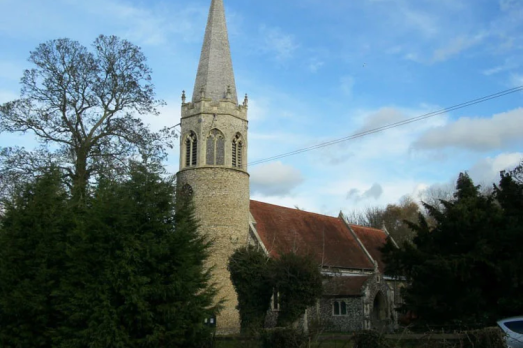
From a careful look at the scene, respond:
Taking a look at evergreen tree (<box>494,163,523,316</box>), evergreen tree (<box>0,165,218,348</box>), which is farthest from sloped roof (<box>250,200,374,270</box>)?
evergreen tree (<box>0,165,218,348</box>)

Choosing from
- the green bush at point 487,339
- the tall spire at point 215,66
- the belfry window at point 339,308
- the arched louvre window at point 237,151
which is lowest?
the green bush at point 487,339

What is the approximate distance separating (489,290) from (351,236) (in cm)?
2001

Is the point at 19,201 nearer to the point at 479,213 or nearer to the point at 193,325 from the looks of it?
the point at 193,325

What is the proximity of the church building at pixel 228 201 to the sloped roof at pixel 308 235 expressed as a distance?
88 mm

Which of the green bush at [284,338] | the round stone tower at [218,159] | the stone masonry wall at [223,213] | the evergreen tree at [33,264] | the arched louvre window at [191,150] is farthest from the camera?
the arched louvre window at [191,150]

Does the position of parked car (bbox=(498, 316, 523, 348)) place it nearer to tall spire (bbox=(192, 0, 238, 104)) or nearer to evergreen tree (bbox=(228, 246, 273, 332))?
evergreen tree (bbox=(228, 246, 273, 332))

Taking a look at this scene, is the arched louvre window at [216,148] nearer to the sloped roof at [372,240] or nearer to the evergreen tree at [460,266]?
the evergreen tree at [460,266]

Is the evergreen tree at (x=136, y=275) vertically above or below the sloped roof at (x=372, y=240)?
below

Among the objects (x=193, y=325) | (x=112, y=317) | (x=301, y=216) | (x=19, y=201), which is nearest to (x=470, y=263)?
(x=193, y=325)

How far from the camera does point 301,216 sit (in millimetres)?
35594

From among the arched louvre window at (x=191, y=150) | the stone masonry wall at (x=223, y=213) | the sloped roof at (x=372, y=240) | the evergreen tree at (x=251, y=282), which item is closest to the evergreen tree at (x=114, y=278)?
the evergreen tree at (x=251, y=282)

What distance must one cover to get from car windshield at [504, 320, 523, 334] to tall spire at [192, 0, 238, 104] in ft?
63.8

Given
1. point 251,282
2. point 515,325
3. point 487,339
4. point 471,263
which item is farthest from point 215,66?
point 487,339

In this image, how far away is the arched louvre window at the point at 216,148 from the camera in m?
28.7
